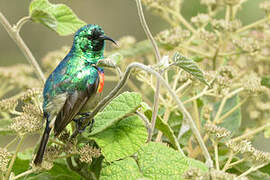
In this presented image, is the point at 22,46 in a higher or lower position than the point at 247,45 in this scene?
higher

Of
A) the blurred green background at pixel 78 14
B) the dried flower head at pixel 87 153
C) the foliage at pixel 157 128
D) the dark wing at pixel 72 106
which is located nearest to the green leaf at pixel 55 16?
the foliage at pixel 157 128

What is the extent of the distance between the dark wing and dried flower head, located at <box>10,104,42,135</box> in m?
0.06

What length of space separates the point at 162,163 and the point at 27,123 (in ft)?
1.26

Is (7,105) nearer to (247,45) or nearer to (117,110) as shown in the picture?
(117,110)

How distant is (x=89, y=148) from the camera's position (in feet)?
4.30

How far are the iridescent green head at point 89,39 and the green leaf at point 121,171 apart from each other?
1.68ft

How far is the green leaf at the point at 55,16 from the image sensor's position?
1.64m

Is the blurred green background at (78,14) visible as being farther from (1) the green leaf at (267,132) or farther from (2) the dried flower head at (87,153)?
(2) the dried flower head at (87,153)

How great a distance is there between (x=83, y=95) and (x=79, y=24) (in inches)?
16.1

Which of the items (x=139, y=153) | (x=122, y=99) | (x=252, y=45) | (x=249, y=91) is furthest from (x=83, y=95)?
(x=252, y=45)

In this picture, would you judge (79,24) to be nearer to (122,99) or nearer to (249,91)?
(122,99)

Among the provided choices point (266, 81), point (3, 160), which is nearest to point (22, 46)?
point (3, 160)

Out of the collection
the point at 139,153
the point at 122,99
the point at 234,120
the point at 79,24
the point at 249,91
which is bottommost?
the point at 234,120

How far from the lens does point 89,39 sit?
5.53 ft
